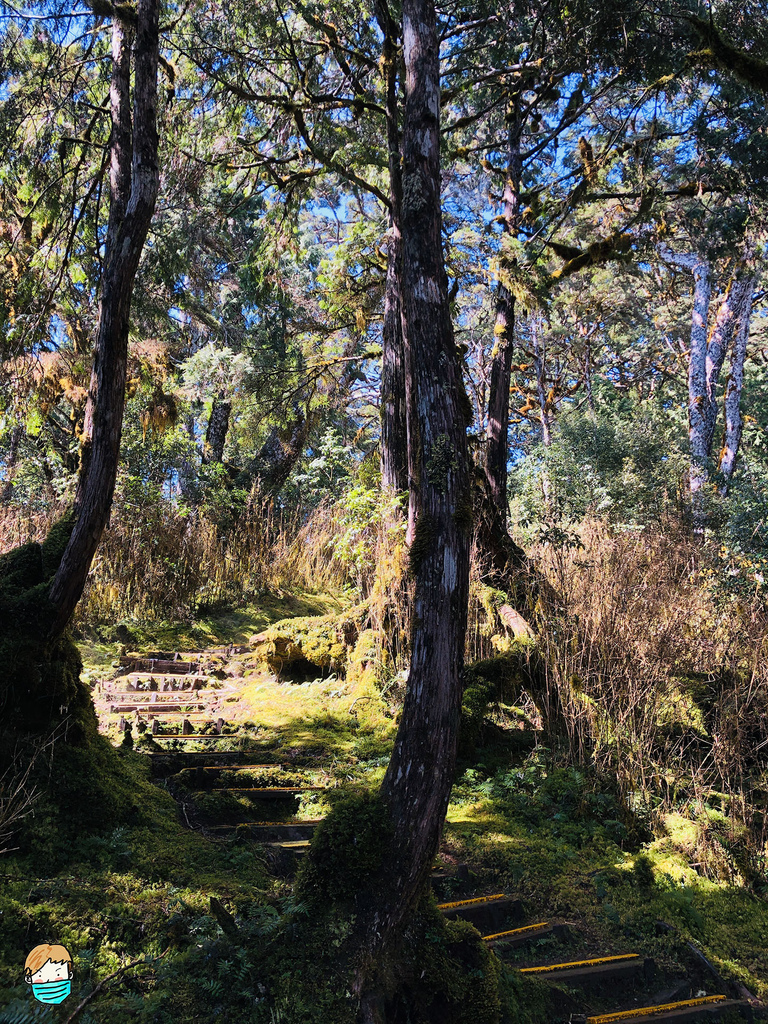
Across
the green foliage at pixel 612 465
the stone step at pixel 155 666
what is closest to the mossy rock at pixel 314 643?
the stone step at pixel 155 666

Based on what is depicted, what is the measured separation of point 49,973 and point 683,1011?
8.46 ft

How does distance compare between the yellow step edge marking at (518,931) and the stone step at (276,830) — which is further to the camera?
the stone step at (276,830)

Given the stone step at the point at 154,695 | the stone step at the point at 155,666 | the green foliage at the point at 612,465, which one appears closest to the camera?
the stone step at the point at 154,695

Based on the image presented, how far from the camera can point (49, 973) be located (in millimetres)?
2203

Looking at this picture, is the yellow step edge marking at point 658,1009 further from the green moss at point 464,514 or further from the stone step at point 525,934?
the green moss at point 464,514

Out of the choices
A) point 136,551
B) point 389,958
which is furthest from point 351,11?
point 389,958

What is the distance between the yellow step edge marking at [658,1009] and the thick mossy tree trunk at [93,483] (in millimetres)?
2988

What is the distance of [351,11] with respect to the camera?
757 centimetres

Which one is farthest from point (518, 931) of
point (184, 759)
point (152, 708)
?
point (152, 708)

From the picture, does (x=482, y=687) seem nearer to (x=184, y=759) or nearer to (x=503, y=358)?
(x=184, y=759)

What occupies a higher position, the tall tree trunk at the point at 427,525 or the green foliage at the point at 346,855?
the tall tree trunk at the point at 427,525

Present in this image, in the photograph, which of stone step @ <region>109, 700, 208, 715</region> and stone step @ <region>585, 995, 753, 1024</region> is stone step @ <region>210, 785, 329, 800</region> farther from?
stone step @ <region>585, 995, 753, 1024</region>

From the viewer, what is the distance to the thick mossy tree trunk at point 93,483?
3646 mm

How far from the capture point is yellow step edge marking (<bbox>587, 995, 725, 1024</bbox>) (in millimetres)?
2750
